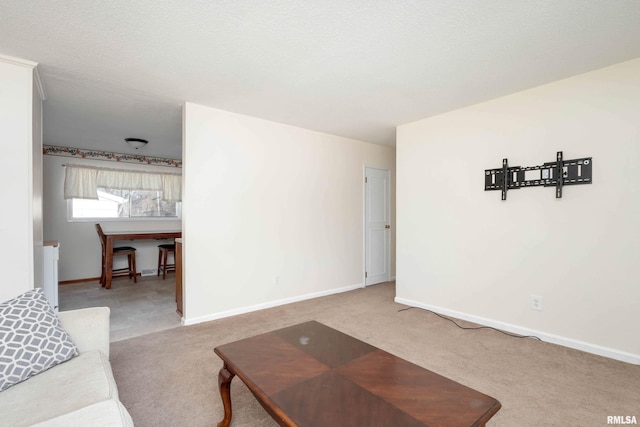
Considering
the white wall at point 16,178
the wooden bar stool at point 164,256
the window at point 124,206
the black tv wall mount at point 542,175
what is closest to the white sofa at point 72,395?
the white wall at point 16,178

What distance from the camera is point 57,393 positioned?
1224mm

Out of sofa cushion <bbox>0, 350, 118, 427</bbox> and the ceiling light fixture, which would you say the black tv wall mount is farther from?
the ceiling light fixture

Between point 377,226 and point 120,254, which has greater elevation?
point 377,226

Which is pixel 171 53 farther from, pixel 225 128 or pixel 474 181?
pixel 474 181

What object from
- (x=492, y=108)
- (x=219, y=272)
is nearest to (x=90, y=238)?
(x=219, y=272)

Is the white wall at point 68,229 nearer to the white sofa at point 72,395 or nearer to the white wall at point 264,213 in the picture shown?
the white wall at point 264,213

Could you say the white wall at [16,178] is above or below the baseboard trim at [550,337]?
above

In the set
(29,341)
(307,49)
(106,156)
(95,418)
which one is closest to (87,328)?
(29,341)

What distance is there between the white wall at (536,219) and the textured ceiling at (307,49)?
0.28 m

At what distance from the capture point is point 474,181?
125 inches

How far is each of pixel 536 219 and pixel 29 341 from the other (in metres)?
3.60

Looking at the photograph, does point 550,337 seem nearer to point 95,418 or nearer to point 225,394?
point 225,394

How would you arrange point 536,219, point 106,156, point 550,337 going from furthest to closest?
point 106,156 < point 536,219 < point 550,337

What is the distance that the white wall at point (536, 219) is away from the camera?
7.52 feet
